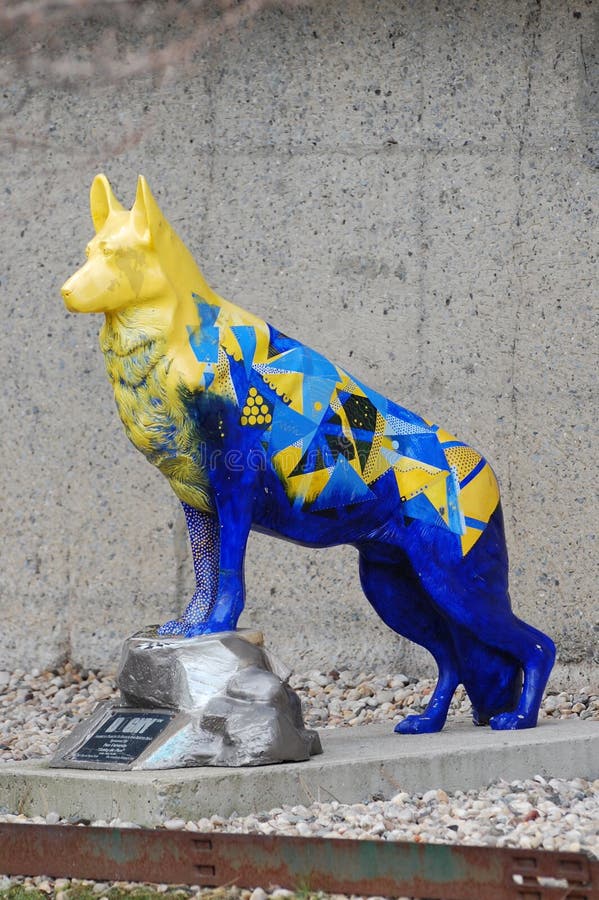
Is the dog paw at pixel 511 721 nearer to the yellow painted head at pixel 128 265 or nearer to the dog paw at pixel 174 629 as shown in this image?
the dog paw at pixel 174 629

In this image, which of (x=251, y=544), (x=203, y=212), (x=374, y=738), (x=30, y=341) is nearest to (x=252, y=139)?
(x=203, y=212)

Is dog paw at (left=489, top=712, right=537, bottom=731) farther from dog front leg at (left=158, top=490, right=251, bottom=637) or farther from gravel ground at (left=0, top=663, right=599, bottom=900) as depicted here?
dog front leg at (left=158, top=490, right=251, bottom=637)

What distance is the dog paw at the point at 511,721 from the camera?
4539 mm

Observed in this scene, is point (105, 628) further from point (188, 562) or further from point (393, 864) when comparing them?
point (393, 864)

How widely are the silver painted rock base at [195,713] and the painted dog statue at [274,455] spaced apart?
0.14m

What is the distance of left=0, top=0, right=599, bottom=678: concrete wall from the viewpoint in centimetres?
632

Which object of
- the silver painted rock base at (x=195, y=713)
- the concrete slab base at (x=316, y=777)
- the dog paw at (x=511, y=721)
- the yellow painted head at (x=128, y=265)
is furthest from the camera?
the dog paw at (x=511, y=721)

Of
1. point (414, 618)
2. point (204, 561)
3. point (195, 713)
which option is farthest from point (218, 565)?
point (414, 618)

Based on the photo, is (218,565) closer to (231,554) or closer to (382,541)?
(231,554)

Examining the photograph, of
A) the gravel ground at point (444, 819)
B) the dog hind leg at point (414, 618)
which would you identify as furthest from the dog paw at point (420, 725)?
the gravel ground at point (444, 819)

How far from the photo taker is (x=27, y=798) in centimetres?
400

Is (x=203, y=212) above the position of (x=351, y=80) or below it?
below

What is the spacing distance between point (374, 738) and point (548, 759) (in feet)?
2.17

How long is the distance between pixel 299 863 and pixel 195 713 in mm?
970
